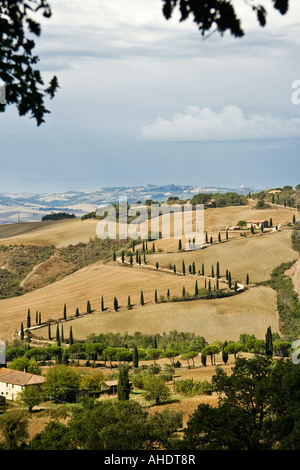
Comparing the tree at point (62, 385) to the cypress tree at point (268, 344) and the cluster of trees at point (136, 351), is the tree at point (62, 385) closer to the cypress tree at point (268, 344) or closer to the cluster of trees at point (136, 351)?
the cluster of trees at point (136, 351)

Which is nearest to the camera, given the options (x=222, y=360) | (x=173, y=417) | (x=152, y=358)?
(x=173, y=417)

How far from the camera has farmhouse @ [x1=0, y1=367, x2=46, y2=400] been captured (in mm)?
65125

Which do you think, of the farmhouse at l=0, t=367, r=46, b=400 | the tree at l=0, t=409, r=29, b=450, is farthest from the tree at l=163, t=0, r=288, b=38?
the farmhouse at l=0, t=367, r=46, b=400

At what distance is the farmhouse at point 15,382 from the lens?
6512 cm

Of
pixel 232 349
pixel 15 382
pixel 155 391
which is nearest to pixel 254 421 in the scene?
pixel 155 391

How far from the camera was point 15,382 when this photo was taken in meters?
65.7

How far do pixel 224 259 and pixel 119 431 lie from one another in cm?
11265

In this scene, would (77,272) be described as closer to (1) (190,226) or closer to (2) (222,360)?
(1) (190,226)

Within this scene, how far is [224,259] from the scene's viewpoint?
14625cm

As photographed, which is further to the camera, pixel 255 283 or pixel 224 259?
pixel 224 259

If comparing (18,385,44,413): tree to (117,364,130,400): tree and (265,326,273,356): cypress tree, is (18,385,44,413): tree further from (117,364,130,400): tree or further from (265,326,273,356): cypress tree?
(265,326,273,356): cypress tree

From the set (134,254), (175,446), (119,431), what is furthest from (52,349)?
(134,254)

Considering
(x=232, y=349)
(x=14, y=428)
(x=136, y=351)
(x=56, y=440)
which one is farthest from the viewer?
(x=232, y=349)

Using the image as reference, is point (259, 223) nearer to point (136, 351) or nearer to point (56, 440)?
point (136, 351)
